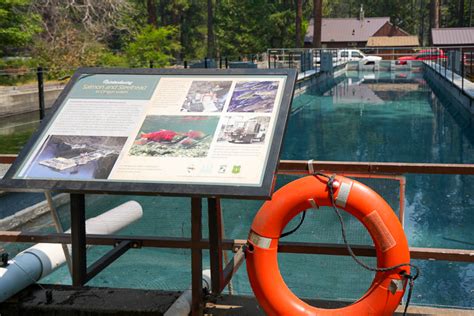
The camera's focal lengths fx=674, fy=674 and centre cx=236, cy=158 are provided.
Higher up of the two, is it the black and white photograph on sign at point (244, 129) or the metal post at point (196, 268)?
the black and white photograph on sign at point (244, 129)

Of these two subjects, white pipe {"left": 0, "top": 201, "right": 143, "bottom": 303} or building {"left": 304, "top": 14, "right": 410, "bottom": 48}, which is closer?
white pipe {"left": 0, "top": 201, "right": 143, "bottom": 303}

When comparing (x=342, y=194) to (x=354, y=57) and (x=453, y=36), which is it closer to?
(x=453, y=36)

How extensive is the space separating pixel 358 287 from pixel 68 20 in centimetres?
2157

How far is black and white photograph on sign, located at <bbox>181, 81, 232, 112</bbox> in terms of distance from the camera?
9.26ft

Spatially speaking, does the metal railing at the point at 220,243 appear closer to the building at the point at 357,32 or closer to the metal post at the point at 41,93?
the metal post at the point at 41,93

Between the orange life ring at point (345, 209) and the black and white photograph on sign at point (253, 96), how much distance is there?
0.35 meters

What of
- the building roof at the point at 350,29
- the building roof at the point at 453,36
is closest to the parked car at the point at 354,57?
the building roof at the point at 453,36

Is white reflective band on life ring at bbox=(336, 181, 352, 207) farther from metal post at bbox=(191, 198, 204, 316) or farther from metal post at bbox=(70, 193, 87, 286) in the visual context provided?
metal post at bbox=(70, 193, 87, 286)

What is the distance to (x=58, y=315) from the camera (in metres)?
3.01

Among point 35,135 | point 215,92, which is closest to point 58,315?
point 35,135

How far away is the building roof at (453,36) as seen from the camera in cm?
3892

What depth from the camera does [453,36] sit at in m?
40.1

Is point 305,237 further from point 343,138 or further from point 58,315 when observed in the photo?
point 343,138

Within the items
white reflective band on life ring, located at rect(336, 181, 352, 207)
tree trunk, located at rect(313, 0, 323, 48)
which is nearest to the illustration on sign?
white reflective band on life ring, located at rect(336, 181, 352, 207)
